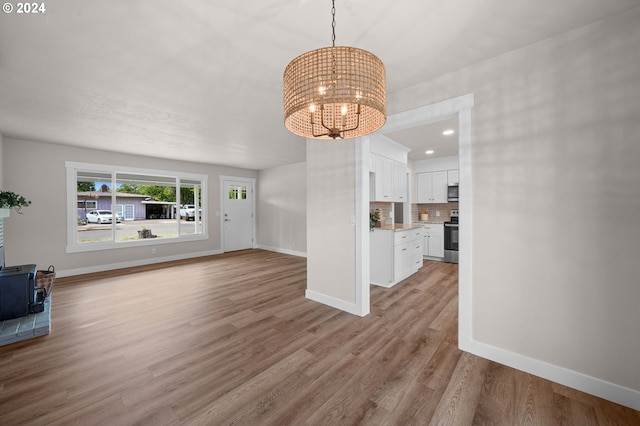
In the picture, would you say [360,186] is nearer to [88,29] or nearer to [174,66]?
[174,66]

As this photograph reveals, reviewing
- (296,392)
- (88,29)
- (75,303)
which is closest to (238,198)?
(75,303)

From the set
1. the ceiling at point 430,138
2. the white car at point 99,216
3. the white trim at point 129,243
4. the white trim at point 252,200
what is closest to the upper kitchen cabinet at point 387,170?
the ceiling at point 430,138

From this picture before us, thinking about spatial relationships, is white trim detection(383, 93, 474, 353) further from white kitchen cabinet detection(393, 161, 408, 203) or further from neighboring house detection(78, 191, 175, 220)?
neighboring house detection(78, 191, 175, 220)

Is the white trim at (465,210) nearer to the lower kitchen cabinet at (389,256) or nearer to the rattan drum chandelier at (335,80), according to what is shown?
the rattan drum chandelier at (335,80)

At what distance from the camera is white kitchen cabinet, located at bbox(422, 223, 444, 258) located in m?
6.02

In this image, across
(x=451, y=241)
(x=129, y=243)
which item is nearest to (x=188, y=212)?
(x=129, y=243)

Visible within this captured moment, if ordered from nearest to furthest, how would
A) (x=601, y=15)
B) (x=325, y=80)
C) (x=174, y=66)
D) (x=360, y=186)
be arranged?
(x=325, y=80) → (x=601, y=15) → (x=174, y=66) → (x=360, y=186)

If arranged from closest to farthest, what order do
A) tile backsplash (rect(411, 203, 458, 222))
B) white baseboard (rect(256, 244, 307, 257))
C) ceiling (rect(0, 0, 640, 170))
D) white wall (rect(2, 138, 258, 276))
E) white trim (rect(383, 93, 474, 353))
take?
ceiling (rect(0, 0, 640, 170)) → white trim (rect(383, 93, 474, 353)) → white wall (rect(2, 138, 258, 276)) → tile backsplash (rect(411, 203, 458, 222)) → white baseboard (rect(256, 244, 307, 257))

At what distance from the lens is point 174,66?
2.23 meters

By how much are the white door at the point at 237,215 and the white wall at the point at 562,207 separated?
6578 millimetres

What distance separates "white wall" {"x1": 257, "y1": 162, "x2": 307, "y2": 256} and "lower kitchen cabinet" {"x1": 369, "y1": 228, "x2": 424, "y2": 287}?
9.52 feet

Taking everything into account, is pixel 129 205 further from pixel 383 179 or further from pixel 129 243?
pixel 383 179

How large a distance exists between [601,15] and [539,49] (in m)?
0.32

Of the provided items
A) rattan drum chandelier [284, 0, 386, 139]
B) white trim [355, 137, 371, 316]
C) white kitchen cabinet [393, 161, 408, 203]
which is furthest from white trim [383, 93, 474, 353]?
white kitchen cabinet [393, 161, 408, 203]
